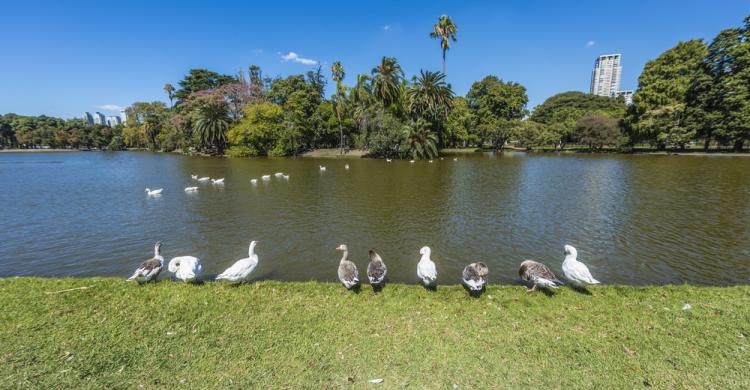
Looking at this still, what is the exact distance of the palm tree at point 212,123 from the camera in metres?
62.2

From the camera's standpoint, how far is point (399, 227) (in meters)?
14.1

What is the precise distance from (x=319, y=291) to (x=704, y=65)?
74.8 metres

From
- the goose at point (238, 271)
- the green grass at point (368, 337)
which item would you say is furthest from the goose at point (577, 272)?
the goose at point (238, 271)

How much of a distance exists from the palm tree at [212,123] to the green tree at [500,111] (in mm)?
59543

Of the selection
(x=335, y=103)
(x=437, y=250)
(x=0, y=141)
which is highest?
(x=335, y=103)

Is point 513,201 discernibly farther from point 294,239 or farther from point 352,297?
point 352,297

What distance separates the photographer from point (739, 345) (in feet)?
16.3

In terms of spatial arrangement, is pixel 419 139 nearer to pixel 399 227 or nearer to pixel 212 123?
pixel 399 227

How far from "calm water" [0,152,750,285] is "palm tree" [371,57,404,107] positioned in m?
35.3

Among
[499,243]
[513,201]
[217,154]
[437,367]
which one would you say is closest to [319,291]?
[437,367]

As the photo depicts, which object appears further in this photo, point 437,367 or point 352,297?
point 352,297

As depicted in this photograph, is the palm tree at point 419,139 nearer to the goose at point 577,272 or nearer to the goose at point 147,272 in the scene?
the goose at point 577,272

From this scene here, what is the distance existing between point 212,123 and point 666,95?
8654 cm

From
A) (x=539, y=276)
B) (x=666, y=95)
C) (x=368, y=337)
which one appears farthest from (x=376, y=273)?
(x=666, y=95)
